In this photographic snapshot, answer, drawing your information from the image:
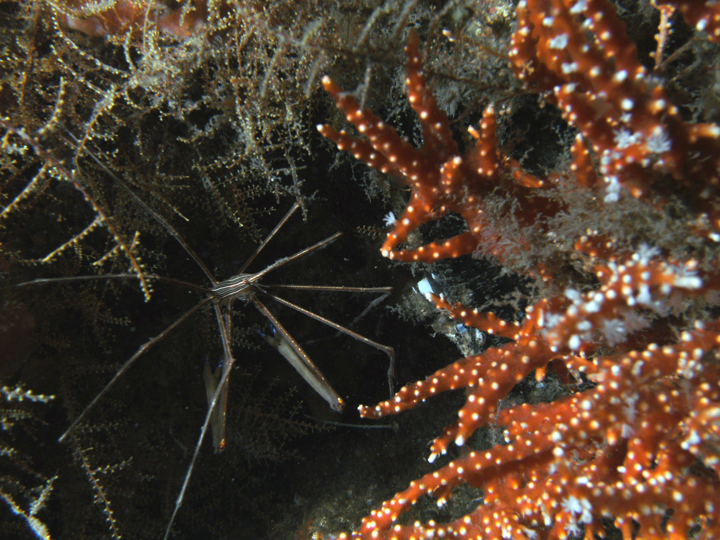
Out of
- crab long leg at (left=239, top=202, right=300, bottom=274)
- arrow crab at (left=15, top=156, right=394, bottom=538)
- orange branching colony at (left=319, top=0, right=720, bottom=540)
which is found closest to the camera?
orange branching colony at (left=319, top=0, right=720, bottom=540)

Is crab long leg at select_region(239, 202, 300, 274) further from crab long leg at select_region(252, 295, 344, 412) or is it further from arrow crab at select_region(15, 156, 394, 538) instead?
crab long leg at select_region(252, 295, 344, 412)

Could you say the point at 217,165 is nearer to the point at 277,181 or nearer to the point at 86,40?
the point at 277,181

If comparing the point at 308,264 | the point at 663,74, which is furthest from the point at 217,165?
the point at 663,74

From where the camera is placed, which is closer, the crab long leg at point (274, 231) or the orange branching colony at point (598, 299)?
the orange branching colony at point (598, 299)

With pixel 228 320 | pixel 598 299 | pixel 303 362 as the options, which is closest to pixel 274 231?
pixel 228 320

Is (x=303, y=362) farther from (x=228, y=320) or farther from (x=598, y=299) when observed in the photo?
(x=598, y=299)

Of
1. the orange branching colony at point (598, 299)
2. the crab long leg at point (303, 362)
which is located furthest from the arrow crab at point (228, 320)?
the orange branching colony at point (598, 299)

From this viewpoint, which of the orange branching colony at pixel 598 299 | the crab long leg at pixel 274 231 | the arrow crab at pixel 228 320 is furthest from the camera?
the crab long leg at pixel 274 231

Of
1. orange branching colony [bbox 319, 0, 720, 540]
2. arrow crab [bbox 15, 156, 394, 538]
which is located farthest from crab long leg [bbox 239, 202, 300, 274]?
orange branching colony [bbox 319, 0, 720, 540]

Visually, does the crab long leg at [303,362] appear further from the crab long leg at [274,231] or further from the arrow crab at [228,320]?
the crab long leg at [274,231]
